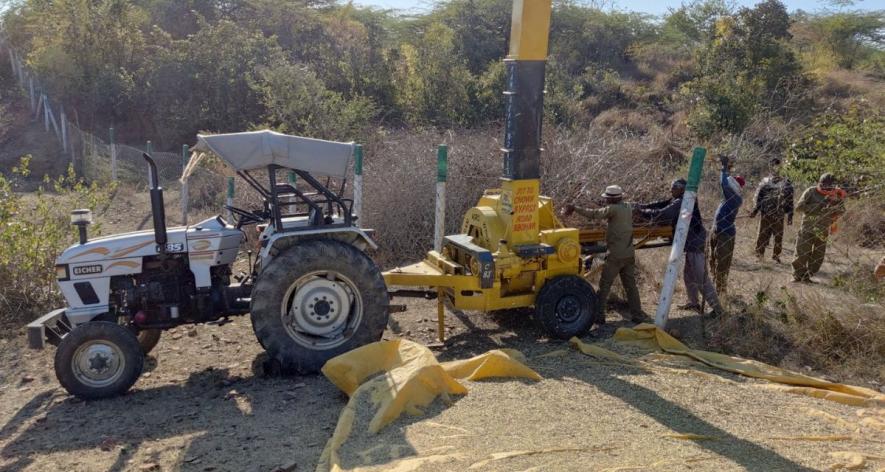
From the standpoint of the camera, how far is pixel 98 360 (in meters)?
5.92

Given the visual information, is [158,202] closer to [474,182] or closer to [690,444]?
[690,444]

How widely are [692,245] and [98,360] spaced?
19.4 feet

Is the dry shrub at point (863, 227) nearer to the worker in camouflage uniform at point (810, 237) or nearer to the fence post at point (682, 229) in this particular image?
the worker in camouflage uniform at point (810, 237)

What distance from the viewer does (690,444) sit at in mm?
4504

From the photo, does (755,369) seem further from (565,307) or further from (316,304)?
(316,304)

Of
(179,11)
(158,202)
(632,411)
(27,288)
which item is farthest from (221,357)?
(179,11)

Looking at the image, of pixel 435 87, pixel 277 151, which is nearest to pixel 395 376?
pixel 277 151

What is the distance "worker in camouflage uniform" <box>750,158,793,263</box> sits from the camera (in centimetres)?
1030

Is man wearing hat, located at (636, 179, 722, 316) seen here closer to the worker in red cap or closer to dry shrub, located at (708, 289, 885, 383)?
the worker in red cap

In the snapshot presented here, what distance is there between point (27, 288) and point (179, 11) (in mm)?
18517

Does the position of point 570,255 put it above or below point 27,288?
above

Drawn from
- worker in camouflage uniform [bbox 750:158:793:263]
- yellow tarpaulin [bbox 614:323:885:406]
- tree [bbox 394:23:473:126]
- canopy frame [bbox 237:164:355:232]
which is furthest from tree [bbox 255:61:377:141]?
yellow tarpaulin [bbox 614:323:885:406]

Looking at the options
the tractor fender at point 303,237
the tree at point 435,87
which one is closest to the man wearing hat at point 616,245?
the tractor fender at point 303,237

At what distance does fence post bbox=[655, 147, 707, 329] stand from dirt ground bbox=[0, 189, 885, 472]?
0.49 meters
